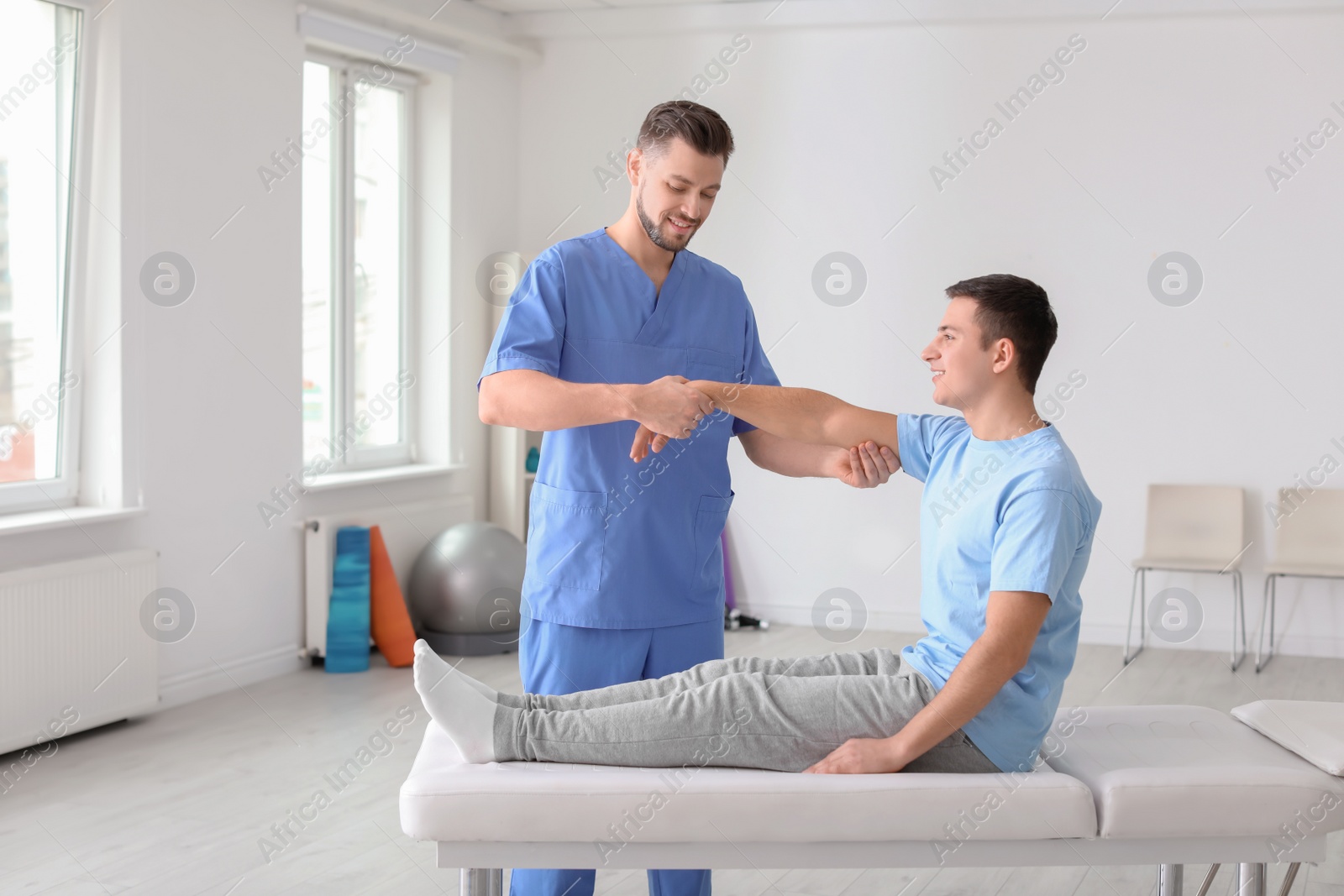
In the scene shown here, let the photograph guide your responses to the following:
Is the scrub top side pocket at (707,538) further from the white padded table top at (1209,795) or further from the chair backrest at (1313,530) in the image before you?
the chair backrest at (1313,530)

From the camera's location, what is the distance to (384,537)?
4.57 meters

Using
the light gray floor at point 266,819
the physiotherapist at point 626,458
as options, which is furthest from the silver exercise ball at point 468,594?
the physiotherapist at point 626,458

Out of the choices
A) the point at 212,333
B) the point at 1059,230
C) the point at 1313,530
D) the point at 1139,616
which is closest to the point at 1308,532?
the point at 1313,530

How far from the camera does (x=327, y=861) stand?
8.32 feet

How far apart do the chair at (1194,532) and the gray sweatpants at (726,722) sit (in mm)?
3151

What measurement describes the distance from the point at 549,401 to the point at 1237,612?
3813mm

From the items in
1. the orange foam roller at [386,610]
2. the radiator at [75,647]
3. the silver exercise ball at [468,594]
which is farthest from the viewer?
the silver exercise ball at [468,594]

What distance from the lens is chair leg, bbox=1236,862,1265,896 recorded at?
167 cm

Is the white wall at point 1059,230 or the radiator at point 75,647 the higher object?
the white wall at point 1059,230

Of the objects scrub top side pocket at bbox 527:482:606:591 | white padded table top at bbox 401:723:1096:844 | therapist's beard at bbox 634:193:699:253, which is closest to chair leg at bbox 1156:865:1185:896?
white padded table top at bbox 401:723:1096:844

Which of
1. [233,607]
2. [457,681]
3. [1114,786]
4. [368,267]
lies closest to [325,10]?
[368,267]

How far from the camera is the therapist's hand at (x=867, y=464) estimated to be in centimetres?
200

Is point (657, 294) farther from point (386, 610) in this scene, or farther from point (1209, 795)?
point (386, 610)

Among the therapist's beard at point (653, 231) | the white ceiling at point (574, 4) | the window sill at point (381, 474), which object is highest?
the white ceiling at point (574, 4)
